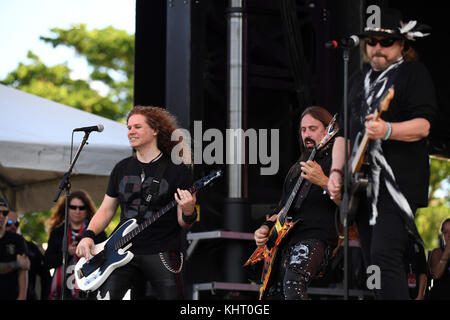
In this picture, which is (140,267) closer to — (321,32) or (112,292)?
(112,292)

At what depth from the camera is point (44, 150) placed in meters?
8.52

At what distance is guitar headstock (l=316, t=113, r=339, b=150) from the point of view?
5078 millimetres

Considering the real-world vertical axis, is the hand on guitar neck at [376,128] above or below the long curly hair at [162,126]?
below

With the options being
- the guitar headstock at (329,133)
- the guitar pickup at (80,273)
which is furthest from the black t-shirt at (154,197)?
the guitar headstock at (329,133)

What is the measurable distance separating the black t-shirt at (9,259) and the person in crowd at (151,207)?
2.53 meters

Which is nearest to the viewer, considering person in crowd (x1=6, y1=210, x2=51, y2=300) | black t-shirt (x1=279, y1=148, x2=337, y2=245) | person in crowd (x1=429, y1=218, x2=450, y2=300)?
black t-shirt (x1=279, y1=148, x2=337, y2=245)

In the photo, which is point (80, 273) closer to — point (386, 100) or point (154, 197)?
point (154, 197)

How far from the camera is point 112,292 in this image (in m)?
5.44

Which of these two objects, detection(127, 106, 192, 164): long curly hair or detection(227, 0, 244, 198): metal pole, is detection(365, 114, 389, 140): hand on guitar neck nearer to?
detection(127, 106, 192, 164): long curly hair

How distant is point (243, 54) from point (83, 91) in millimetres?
19592

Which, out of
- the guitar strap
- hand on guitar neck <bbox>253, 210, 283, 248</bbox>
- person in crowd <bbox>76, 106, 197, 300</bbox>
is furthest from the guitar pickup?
hand on guitar neck <bbox>253, 210, 283, 248</bbox>

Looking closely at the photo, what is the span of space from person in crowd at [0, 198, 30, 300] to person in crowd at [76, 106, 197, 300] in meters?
2.51

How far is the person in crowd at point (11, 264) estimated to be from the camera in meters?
7.88

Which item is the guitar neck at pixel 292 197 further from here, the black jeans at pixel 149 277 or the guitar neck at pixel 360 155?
the guitar neck at pixel 360 155
